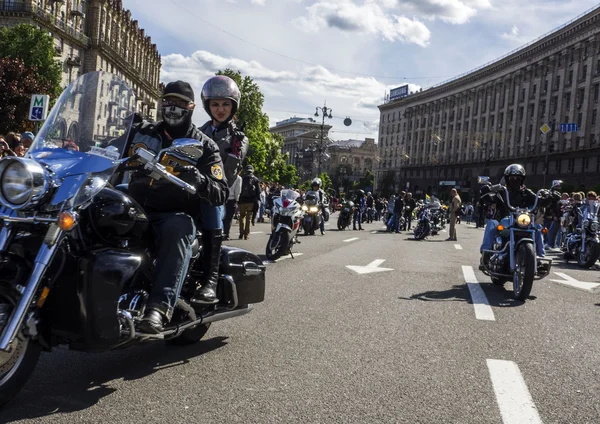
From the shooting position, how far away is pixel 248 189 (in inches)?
604

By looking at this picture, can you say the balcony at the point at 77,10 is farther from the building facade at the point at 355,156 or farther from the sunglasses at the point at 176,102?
the building facade at the point at 355,156

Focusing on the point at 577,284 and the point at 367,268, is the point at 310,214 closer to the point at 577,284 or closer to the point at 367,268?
the point at 367,268

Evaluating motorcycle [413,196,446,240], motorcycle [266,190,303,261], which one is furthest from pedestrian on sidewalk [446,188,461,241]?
motorcycle [266,190,303,261]

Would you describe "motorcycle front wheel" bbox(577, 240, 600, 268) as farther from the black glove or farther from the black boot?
the black glove

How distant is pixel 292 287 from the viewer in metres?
8.09

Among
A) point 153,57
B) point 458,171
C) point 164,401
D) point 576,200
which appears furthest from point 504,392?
point 153,57

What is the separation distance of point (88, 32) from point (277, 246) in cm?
A: 5991

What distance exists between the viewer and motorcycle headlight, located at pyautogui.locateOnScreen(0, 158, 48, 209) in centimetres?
304

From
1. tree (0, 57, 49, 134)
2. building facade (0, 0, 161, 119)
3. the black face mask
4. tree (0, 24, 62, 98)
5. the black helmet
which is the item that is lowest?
the black face mask

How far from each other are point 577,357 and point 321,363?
207cm

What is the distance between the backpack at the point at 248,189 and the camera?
15038 millimetres

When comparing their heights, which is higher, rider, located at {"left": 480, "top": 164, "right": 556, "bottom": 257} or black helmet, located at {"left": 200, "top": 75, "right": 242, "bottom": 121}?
black helmet, located at {"left": 200, "top": 75, "right": 242, "bottom": 121}

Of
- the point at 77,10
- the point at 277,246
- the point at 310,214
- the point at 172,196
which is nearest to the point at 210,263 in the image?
the point at 172,196

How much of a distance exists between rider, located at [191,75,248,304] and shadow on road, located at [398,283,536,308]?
2.88 meters
